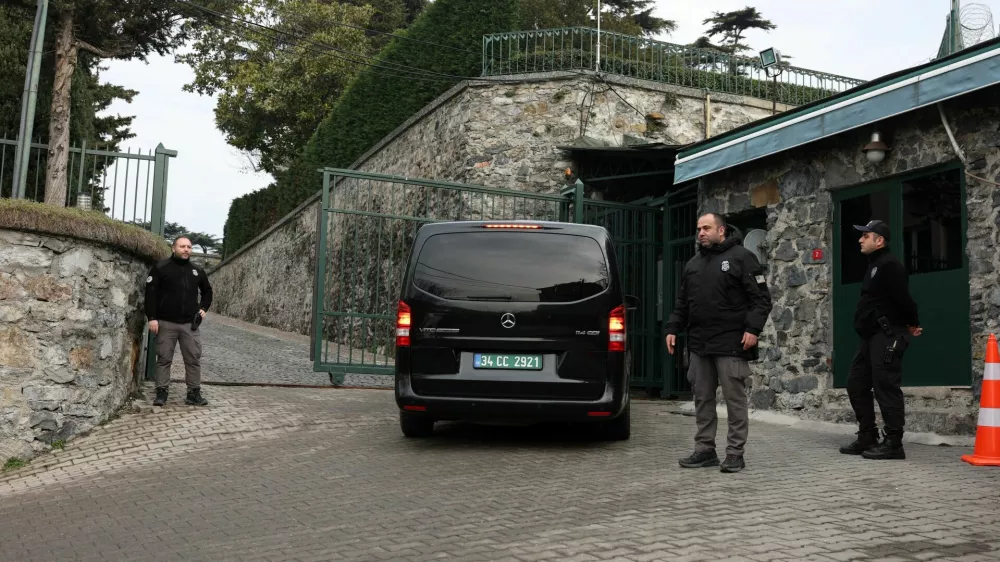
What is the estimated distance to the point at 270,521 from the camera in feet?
17.1

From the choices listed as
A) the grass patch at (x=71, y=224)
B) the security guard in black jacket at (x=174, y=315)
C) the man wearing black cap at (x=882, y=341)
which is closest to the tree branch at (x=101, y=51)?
the security guard in black jacket at (x=174, y=315)

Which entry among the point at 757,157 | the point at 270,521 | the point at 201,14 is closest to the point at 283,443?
the point at 270,521

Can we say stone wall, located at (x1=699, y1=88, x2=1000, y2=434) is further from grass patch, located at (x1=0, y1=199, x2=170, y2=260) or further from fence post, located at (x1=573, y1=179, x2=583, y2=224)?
grass patch, located at (x1=0, y1=199, x2=170, y2=260)

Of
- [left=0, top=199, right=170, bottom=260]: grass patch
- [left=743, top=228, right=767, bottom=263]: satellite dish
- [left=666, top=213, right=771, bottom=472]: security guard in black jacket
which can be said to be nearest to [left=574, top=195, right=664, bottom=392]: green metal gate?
[left=743, top=228, right=767, bottom=263]: satellite dish

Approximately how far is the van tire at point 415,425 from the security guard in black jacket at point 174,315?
261 centimetres

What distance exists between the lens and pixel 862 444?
7.32m

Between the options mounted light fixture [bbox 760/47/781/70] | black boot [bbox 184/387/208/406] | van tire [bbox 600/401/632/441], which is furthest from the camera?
mounted light fixture [bbox 760/47/781/70]

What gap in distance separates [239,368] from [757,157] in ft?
25.7

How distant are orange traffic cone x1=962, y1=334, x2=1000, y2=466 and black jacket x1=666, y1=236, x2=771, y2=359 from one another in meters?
1.82

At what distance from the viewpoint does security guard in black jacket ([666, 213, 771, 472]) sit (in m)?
6.49

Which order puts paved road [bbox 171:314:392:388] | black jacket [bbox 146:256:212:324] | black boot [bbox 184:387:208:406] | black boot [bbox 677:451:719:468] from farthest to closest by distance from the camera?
1. paved road [bbox 171:314:392:388]
2. black boot [bbox 184:387:208:406]
3. black jacket [bbox 146:256:212:324]
4. black boot [bbox 677:451:719:468]

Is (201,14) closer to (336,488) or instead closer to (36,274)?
(36,274)

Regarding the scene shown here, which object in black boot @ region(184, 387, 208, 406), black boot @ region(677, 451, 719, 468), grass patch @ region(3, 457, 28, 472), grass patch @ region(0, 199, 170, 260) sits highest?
grass patch @ region(0, 199, 170, 260)

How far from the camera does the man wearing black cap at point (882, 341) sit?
6.92 metres
